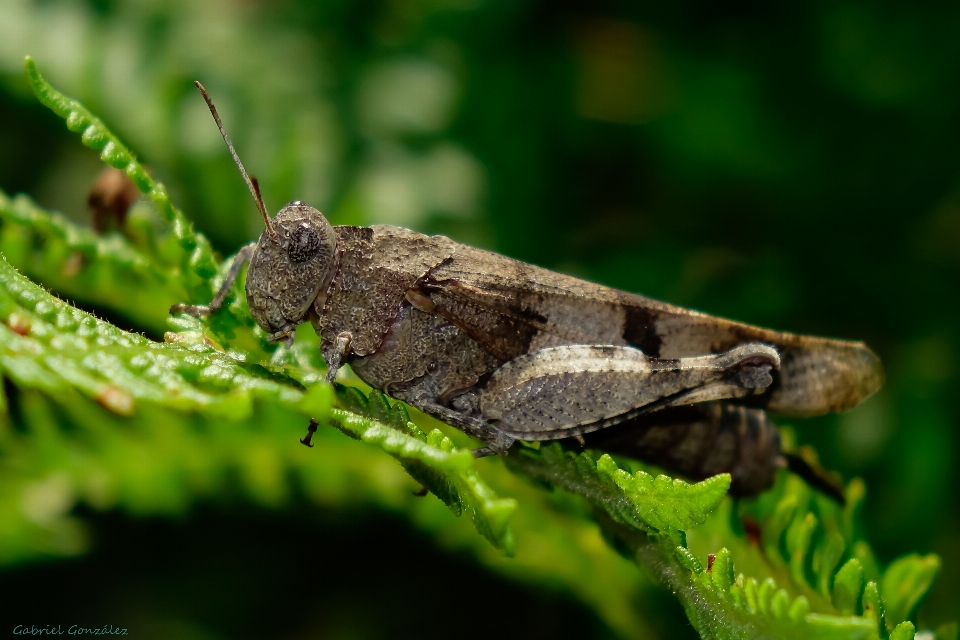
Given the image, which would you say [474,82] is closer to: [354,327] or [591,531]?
[354,327]

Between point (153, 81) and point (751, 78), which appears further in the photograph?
point (751, 78)

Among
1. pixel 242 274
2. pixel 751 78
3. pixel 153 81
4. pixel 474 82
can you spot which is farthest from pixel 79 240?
pixel 751 78

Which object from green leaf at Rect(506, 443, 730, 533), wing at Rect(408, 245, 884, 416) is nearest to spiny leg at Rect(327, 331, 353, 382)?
wing at Rect(408, 245, 884, 416)

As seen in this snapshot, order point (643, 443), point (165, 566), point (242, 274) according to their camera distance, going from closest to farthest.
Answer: point (643, 443) → point (242, 274) → point (165, 566)

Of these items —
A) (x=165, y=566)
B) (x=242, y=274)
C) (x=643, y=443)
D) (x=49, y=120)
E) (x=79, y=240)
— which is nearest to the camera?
(x=79, y=240)

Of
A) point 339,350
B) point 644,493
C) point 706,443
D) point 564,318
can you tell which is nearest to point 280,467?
point 339,350

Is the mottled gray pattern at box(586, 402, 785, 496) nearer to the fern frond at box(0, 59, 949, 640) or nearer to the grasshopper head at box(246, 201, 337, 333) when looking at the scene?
the fern frond at box(0, 59, 949, 640)
